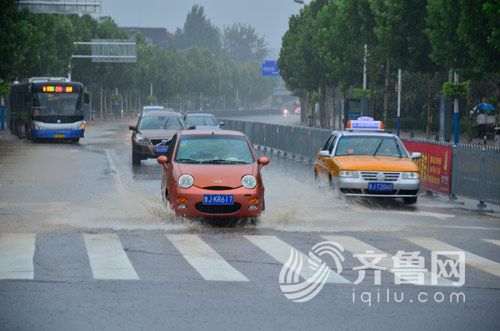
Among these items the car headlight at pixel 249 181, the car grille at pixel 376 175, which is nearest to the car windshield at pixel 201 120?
the car grille at pixel 376 175

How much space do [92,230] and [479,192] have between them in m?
8.62

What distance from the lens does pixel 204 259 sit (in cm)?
1255

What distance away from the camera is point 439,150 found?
75.6 feet

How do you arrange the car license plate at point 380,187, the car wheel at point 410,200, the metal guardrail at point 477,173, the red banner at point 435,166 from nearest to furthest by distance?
the metal guardrail at point 477,173 < the car license plate at point 380,187 < the car wheel at point 410,200 < the red banner at point 435,166

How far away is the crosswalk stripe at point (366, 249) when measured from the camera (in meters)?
11.0

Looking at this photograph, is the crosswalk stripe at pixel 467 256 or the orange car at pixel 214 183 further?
the orange car at pixel 214 183

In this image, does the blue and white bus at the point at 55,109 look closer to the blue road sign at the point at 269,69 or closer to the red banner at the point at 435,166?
the red banner at the point at 435,166

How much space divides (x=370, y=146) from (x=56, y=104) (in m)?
29.0

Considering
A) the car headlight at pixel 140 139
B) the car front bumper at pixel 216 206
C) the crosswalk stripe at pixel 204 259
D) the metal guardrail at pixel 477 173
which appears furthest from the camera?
the car headlight at pixel 140 139

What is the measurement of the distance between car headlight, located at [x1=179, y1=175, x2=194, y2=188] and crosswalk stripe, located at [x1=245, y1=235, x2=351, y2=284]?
1876mm

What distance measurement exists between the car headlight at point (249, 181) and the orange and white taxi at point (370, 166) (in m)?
4.46

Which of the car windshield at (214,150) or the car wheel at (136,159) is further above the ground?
the car windshield at (214,150)

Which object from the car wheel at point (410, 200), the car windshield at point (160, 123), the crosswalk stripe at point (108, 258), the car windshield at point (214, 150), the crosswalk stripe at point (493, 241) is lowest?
the car wheel at point (410, 200)

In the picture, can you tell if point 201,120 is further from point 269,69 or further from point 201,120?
point 269,69
